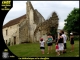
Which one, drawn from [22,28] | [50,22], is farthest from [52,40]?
[22,28]

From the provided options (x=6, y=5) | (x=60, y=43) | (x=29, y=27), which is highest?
(x=6, y=5)

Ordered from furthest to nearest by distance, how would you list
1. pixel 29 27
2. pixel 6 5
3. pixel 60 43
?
pixel 29 27, pixel 60 43, pixel 6 5

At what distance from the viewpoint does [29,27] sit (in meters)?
26.1

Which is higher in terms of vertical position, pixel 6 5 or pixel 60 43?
pixel 6 5

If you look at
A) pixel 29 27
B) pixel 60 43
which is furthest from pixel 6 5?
pixel 29 27

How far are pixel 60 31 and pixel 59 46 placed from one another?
30.7 inches

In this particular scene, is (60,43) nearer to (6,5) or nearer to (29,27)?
(6,5)

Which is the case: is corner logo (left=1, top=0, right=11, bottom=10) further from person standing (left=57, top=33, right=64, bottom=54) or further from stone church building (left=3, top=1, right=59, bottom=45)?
person standing (left=57, top=33, right=64, bottom=54)

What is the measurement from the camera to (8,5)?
8617mm

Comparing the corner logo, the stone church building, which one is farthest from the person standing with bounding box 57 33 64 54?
the corner logo

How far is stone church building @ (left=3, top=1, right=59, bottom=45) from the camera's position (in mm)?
13334

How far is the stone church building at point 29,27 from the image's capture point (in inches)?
525

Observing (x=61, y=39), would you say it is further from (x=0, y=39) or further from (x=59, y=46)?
(x=0, y=39)

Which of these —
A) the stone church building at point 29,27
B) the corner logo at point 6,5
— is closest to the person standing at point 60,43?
the stone church building at point 29,27
